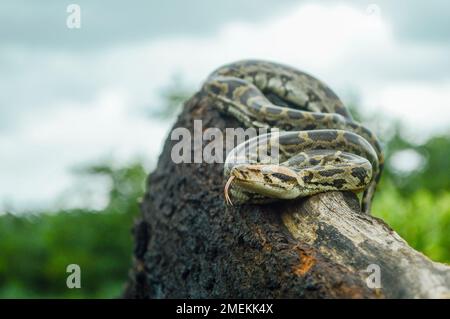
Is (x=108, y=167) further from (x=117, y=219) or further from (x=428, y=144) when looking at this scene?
(x=428, y=144)

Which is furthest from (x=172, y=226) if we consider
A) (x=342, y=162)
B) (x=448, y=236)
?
(x=448, y=236)

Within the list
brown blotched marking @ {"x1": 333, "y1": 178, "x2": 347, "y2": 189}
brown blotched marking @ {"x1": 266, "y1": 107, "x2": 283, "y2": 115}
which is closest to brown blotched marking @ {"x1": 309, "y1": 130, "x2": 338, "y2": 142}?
brown blotched marking @ {"x1": 333, "y1": 178, "x2": 347, "y2": 189}

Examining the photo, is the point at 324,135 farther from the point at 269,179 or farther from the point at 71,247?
the point at 71,247

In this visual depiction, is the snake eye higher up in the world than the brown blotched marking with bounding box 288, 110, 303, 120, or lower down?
lower down

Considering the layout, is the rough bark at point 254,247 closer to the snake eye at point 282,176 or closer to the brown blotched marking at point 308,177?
the brown blotched marking at point 308,177

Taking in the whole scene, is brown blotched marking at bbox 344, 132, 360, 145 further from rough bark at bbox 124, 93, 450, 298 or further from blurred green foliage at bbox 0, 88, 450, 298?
blurred green foliage at bbox 0, 88, 450, 298

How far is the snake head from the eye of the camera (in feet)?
16.0

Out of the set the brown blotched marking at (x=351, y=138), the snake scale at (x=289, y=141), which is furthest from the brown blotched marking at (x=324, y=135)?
the brown blotched marking at (x=351, y=138)

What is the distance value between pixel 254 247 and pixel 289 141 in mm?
1298

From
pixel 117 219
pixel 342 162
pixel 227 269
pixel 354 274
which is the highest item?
pixel 342 162

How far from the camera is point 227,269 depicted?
5.55 m

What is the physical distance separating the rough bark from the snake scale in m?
0.16
